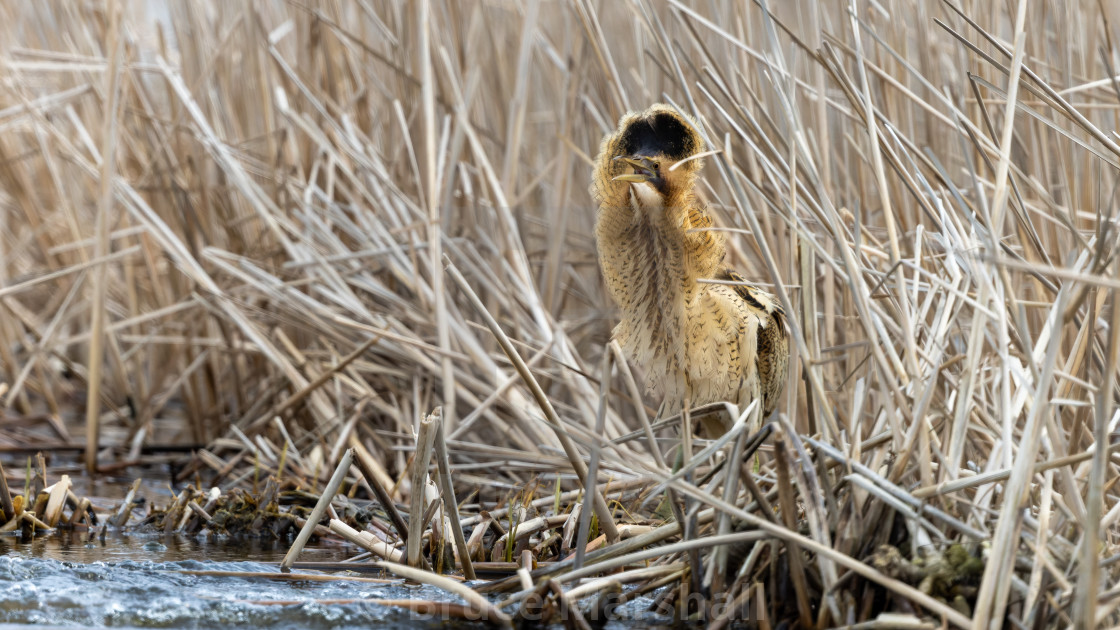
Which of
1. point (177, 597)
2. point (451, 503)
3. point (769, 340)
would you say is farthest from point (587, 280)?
point (177, 597)

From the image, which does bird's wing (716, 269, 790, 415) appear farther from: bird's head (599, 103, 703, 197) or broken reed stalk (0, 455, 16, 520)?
broken reed stalk (0, 455, 16, 520)

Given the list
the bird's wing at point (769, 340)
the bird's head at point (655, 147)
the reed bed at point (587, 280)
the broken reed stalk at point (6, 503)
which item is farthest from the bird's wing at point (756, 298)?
the broken reed stalk at point (6, 503)

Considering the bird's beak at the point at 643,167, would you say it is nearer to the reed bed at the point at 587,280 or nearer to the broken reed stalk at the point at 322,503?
the reed bed at the point at 587,280

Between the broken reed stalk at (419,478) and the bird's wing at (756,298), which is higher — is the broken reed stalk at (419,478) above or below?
below

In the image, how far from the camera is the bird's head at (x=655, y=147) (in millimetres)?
1997

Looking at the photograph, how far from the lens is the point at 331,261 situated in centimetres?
332

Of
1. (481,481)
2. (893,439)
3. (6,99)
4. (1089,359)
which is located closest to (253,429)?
(481,481)

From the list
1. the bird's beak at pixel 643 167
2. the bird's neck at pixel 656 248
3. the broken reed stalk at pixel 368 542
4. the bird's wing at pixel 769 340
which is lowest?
the broken reed stalk at pixel 368 542

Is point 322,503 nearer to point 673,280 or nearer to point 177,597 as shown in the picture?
point 177,597

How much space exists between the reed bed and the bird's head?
10cm

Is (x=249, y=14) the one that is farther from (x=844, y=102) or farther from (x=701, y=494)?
(x=701, y=494)

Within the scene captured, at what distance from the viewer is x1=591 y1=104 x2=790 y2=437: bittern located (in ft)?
6.65

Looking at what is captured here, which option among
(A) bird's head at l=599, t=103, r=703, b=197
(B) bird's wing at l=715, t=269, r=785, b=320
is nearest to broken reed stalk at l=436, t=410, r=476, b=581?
(A) bird's head at l=599, t=103, r=703, b=197

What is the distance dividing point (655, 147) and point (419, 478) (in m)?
0.75
